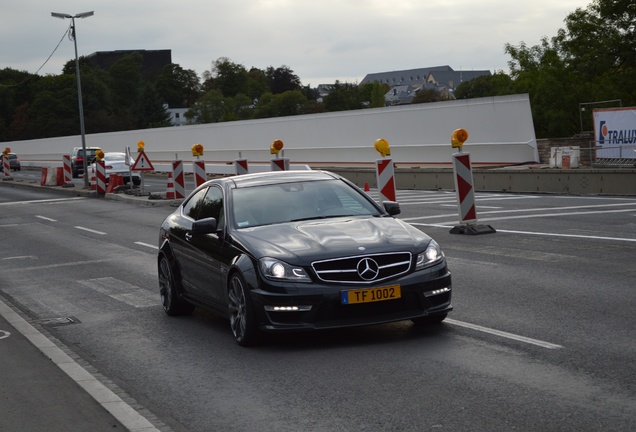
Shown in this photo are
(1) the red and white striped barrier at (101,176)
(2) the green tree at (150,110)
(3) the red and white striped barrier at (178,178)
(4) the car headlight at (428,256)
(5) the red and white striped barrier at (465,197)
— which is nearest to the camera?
(4) the car headlight at (428,256)

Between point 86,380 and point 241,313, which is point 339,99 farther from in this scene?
point 86,380

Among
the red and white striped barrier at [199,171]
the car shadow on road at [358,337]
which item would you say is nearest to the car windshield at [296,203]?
the car shadow on road at [358,337]

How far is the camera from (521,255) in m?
14.2

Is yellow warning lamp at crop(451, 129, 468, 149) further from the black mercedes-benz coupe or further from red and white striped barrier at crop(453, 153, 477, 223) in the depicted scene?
the black mercedes-benz coupe

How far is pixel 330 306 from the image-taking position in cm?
821

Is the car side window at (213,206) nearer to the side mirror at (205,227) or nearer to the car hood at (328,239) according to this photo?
the side mirror at (205,227)

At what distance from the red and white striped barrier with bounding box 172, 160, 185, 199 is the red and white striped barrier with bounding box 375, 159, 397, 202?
42.0ft

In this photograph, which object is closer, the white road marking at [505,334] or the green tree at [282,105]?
the white road marking at [505,334]

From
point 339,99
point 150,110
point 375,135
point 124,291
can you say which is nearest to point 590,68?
point 375,135

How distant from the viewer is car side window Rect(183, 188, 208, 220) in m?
10.6

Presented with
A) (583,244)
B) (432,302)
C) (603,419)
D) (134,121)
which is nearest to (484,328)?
(432,302)

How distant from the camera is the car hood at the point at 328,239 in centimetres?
835

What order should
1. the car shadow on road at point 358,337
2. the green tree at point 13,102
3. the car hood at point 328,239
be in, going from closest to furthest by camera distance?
the car hood at point 328,239 → the car shadow on road at point 358,337 → the green tree at point 13,102

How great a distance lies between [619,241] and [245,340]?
7989 millimetres
